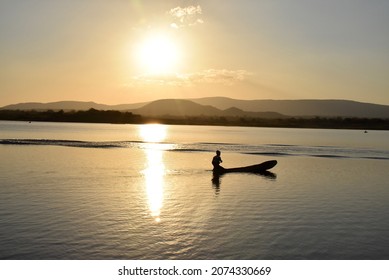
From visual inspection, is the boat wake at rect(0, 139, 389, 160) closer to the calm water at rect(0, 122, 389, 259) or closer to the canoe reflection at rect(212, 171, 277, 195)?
the canoe reflection at rect(212, 171, 277, 195)

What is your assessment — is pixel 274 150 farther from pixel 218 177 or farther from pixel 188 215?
pixel 188 215

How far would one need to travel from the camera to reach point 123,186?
3184cm

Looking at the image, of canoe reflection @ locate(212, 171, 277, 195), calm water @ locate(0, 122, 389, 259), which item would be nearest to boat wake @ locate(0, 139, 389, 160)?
canoe reflection @ locate(212, 171, 277, 195)

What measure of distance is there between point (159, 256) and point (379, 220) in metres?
13.6

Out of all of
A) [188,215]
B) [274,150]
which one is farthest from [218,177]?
[274,150]

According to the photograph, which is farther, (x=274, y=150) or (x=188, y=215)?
(x=274, y=150)

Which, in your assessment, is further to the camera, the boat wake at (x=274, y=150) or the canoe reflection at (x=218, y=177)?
the boat wake at (x=274, y=150)

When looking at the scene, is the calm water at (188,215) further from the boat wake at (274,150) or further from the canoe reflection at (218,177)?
the boat wake at (274,150)

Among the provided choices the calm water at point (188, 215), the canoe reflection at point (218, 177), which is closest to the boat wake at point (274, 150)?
the canoe reflection at point (218, 177)

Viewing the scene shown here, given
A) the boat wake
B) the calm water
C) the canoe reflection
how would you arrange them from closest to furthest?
the calm water
the canoe reflection
the boat wake

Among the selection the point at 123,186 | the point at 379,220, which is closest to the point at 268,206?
the point at 379,220

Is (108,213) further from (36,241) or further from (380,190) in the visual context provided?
(380,190)

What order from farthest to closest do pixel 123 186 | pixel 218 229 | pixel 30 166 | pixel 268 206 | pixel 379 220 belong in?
1. pixel 30 166
2. pixel 123 186
3. pixel 268 206
4. pixel 379 220
5. pixel 218 229
